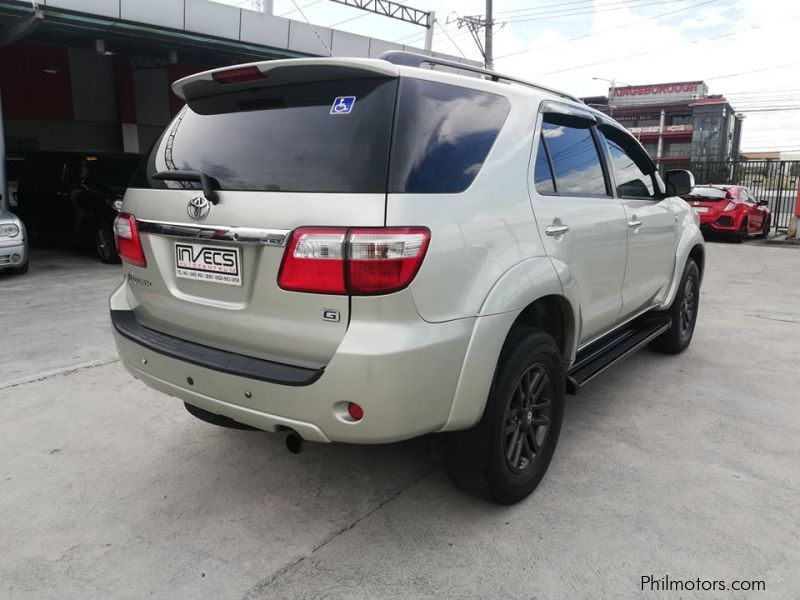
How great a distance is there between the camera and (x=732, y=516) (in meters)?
2.62

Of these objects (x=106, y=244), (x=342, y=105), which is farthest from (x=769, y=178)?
(x=342, y=105)

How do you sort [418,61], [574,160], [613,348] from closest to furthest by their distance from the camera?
1. [418,61]
2. [574,160]
3. [613,348]

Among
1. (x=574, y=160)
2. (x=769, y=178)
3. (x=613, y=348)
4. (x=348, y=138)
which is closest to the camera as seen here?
(x=348, y=138)

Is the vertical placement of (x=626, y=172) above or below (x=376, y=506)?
above

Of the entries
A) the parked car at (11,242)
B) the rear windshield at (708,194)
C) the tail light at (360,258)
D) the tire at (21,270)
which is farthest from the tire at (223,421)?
the rear windshield at (708,194)

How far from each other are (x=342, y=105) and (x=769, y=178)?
64.3 feet

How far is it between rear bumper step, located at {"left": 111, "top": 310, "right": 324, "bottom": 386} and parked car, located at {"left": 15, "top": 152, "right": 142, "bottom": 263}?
23.7 feet

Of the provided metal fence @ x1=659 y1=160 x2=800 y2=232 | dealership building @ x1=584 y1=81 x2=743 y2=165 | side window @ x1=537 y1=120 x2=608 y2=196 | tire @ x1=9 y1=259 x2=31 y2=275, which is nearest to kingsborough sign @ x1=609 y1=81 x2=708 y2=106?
dealership building @ x1=584 y1=81 x2=743 y2=165

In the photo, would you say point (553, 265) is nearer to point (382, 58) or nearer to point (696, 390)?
point (382, 58)

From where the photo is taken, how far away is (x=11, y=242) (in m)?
8.17

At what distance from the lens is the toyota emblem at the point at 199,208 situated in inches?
92.0

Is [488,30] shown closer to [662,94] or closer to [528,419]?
[528,419]

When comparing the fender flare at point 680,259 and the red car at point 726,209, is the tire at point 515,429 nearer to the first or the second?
the fender flare at point 680,259

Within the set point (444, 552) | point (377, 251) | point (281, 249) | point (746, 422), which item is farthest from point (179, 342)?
point (746, 422)
